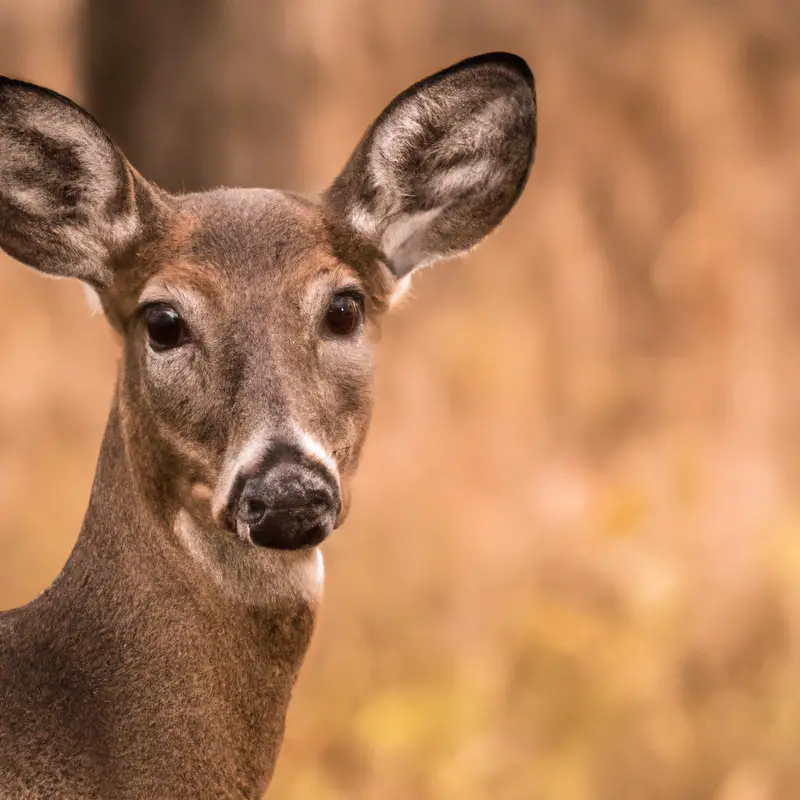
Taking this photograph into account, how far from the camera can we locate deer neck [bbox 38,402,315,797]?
12.0 ft

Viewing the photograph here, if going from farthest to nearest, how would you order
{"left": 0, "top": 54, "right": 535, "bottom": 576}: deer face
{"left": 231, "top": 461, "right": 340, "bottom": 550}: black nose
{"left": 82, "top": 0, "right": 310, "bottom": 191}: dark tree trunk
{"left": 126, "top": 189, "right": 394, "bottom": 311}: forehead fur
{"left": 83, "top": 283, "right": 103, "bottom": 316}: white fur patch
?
{"left": 82, "top": 0, "right": 310, "bottom": 191}: dark tree trunk, {"left": 83, "top": 283, "right": 103, "bottom": 316}: white fur patch, {"left": 126, "top": 189, "right": 394, "bottom": 311}: forehead fur, {"left": 0, "top": 54, "right": 535, "bottom": 576}: deer face, {"left": 231, "top": 461, "right": 340, "bottom": 550}: black nose

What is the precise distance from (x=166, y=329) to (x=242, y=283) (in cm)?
21

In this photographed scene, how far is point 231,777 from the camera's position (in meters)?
3.69

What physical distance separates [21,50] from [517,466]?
400 centimetres

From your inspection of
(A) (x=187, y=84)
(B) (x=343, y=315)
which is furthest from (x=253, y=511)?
(A) (x=187, y=84)

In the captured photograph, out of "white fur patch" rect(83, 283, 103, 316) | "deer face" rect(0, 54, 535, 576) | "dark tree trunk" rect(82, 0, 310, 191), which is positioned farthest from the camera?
"dark tree trunk" rect(82, 0, 310, 191)

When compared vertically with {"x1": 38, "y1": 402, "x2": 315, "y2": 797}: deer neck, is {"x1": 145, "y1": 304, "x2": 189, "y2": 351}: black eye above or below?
above

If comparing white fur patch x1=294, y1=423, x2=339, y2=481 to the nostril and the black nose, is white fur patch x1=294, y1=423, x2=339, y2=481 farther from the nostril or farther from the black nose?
the nostril

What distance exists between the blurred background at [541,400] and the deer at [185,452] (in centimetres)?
363

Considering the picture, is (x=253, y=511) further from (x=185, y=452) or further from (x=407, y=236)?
(x=407, y=236)

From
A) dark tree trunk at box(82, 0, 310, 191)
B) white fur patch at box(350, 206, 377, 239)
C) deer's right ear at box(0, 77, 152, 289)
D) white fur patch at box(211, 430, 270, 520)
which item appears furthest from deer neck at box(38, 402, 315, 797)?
dark tree trunk at box(82, 0, 310, 191)

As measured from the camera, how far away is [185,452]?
3.65 m

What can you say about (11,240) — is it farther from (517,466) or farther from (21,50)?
(21,50)

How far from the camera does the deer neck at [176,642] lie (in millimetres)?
3662
